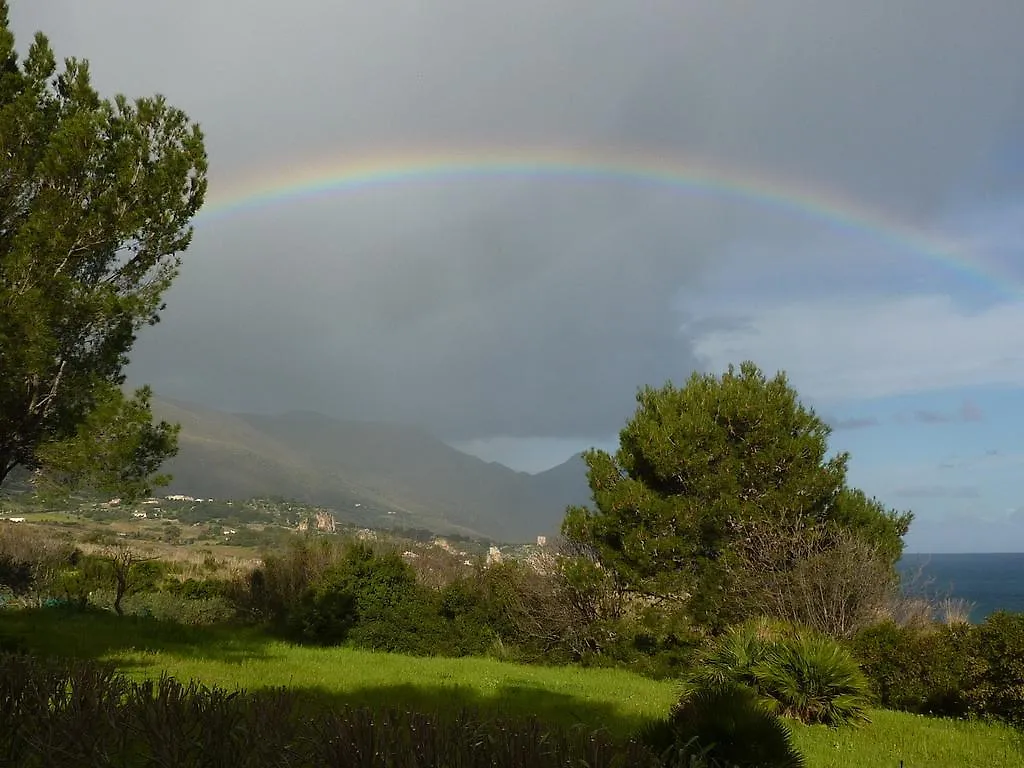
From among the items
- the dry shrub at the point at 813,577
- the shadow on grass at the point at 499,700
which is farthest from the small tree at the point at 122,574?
the dry shrub at the point at 813,577

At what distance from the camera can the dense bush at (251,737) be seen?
3186 mm

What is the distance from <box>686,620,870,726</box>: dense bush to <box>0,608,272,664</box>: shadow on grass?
8.47 meters

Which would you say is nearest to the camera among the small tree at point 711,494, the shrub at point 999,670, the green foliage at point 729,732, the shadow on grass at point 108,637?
the green foliage at point 729,732

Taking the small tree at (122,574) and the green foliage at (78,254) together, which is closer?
the green foliage at (78,254)

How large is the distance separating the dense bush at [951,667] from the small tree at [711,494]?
441 cm

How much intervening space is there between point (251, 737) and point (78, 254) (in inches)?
415

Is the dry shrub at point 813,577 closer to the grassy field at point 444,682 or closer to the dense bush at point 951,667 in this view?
the dense bush at point 951,667

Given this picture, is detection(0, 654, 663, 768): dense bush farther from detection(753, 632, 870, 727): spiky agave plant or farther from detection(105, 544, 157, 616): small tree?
detection(105, 544, 157, 616): small tree

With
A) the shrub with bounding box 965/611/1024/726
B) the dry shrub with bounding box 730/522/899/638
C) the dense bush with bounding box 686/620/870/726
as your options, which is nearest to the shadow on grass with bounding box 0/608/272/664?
the dense bush with bounding box 686/620/870/726

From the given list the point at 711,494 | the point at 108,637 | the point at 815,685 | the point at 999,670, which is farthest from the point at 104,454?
the point at 999,670

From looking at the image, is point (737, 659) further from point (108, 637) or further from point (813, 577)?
point (108, 637)

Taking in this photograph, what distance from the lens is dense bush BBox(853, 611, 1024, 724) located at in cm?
1038

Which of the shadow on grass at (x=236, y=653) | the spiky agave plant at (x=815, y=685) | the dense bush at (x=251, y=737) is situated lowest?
the shadow on grass at (x=236, y=653)

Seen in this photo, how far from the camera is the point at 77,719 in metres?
3.61
